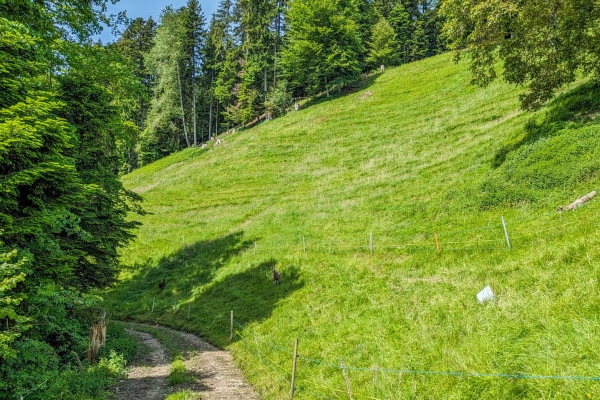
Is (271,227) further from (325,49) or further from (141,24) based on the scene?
(141,24)

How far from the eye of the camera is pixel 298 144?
44250mm

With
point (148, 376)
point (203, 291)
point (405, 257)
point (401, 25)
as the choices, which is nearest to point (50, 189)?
point (148, 376)

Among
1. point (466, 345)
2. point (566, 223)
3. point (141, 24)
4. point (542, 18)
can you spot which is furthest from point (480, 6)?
point (141, 24)

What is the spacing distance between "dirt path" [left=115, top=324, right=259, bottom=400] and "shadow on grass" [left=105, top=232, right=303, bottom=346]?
1417mm

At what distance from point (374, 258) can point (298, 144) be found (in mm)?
29777

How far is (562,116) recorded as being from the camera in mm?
18422

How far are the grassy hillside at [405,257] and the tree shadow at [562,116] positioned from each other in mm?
119

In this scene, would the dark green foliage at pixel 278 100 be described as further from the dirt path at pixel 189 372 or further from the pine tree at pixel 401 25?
the dirt path at pixel 189 372

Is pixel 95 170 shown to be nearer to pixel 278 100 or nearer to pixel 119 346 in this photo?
pixel 119 346

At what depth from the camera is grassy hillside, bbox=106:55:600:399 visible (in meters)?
7.19

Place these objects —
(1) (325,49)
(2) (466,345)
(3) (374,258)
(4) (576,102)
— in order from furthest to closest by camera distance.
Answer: (1) (325,49) → (4) (576,102) → (3) (374,258) → (2) (466,345)

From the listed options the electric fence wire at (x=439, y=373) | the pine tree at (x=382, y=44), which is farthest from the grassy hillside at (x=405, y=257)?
the pine tree at (x=382, y=44)

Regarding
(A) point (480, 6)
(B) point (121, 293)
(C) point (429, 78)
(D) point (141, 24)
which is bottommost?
(B) point (121, 293)

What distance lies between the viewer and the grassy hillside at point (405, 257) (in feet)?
23.6
